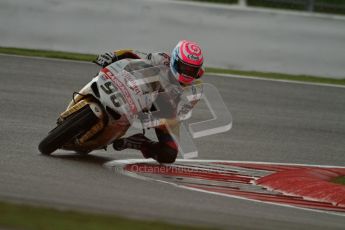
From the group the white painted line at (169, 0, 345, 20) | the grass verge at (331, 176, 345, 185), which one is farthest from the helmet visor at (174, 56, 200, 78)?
the white painted line at (169, 0, 345, 20)

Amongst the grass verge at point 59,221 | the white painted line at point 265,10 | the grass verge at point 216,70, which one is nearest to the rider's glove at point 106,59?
the grass verge at point 59,221

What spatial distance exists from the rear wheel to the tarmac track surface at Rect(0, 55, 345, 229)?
19 cm

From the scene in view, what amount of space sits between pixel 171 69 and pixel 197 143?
243cm

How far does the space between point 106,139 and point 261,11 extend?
7155 mm

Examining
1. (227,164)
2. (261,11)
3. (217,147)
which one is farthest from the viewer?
(261,11)

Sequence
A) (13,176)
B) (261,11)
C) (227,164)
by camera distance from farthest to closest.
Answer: (261,11) < (227,164) < (13,176)

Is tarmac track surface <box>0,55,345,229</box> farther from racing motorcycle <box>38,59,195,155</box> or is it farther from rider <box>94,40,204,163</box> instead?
rider <box>94,40,204,163</box>

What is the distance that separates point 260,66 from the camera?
15195 millimetres

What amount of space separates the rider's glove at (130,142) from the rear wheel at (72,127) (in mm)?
397

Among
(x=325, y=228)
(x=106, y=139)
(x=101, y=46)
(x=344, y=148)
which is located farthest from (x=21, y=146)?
(x=101, y=46)

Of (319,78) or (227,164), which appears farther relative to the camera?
(319,78)

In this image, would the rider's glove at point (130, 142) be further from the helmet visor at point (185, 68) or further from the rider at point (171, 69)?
the helmet visor at point (185, 68)

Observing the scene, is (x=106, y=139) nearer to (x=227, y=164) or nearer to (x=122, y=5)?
(x=227, y=164)

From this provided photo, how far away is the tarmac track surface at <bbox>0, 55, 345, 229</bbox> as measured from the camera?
6.84 metres
